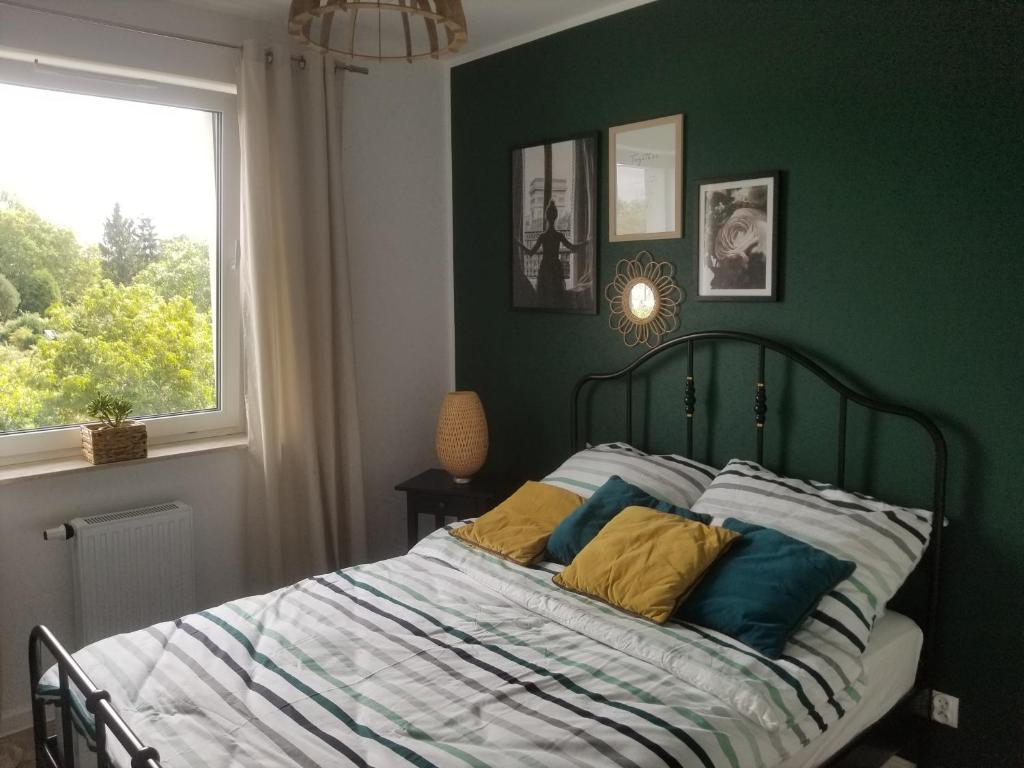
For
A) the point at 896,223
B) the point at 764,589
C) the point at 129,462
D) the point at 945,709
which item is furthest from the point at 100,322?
the point at 945,709

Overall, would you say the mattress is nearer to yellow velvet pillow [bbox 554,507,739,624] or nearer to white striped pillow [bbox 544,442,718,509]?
yellow velvet pillow [bbox 554,507,739,624]

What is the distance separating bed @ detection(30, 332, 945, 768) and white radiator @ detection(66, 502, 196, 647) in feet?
2.58

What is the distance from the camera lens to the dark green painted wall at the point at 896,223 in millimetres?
2230

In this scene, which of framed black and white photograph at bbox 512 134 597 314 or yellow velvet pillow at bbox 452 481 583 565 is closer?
yellow velvet pillow at bbox 452 481 583 565

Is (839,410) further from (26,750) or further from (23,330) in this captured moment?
(26,750)

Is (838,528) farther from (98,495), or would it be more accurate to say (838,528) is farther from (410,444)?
(98,495)

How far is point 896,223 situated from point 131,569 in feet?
9.30

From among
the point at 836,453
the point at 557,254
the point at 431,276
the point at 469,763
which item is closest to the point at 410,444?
the point at 431,276

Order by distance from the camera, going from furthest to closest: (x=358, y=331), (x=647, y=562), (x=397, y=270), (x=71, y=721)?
(x=397, y=270), (x=358, y=331), (x=647, y=562), (x=71, y=721)

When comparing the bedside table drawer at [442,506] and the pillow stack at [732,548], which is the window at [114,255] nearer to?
the bedside table drawer at [442,506]

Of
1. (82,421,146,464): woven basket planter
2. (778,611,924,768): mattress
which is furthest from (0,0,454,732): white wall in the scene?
(778,611,924,768): mattress

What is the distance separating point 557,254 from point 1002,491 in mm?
1865

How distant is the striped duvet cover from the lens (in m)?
1.65

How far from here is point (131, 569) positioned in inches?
114
